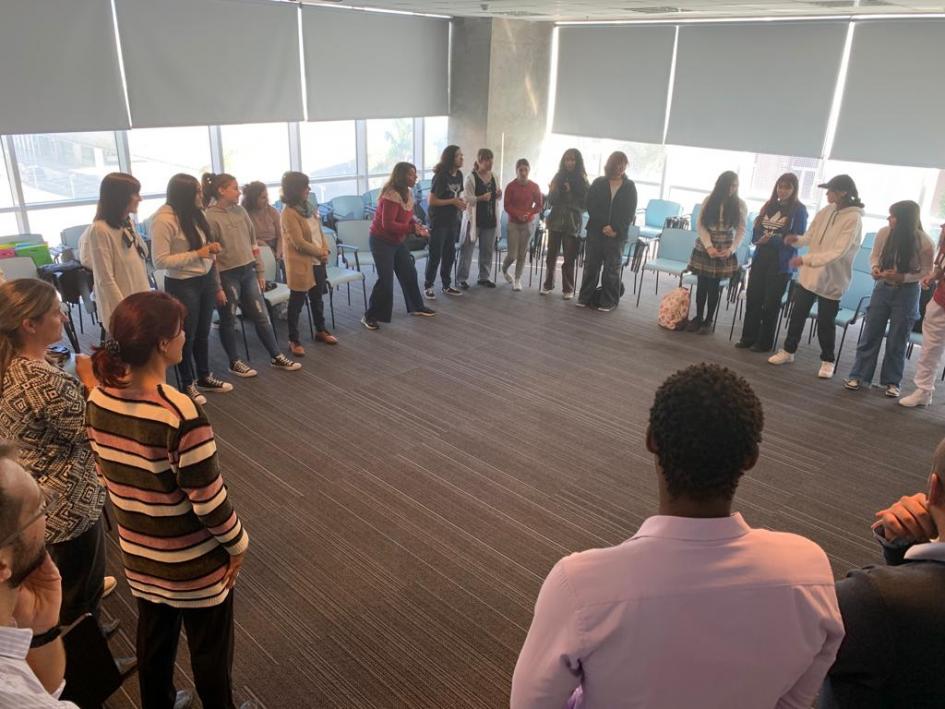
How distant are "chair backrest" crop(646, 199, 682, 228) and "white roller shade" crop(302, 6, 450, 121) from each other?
9.44 ft

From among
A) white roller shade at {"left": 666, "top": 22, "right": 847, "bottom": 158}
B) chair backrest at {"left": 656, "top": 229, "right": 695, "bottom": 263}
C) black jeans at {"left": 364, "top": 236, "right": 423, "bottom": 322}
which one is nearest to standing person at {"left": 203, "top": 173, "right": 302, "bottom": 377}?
black jeans at {"left": 364, "top": 236, "right": 423, "bottom": 322}

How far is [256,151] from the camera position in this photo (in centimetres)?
855

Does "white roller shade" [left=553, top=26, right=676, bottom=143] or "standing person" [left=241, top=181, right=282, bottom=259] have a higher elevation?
"white roller shade" [left=553, top=26, right=676, bottom=143]

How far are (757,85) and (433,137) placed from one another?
14.7 ft

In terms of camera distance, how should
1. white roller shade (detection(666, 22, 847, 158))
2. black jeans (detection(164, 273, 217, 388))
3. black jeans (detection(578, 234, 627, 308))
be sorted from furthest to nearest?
white roller shade (detection(666, 22, 847, 158)), black jeans (detection(578, 234, 627, 308)), black jeans (detection(164, 273, 217, 388))

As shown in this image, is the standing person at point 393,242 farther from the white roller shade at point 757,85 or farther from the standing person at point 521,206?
the white roller shade at point 757,85

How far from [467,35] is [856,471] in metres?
7.29

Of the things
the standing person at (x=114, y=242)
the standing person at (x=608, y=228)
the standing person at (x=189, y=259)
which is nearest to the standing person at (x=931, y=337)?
the standing person at (x=608, y=228)

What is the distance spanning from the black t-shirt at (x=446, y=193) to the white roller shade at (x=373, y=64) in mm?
2384

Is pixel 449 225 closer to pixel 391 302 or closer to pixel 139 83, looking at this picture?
pixel 391 302

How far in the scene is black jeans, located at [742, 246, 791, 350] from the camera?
5.80 meters

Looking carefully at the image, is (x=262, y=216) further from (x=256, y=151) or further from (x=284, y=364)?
(x=256, y=151)

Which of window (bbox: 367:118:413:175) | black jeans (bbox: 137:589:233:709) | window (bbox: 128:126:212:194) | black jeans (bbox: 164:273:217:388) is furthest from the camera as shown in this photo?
window (bbox: 367:118:413:175)

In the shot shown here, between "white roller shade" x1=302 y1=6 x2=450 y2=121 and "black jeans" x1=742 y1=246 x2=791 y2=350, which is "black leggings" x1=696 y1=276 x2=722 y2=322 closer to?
"black jeans" x1=742 y1=246 x2=791 y2=350
